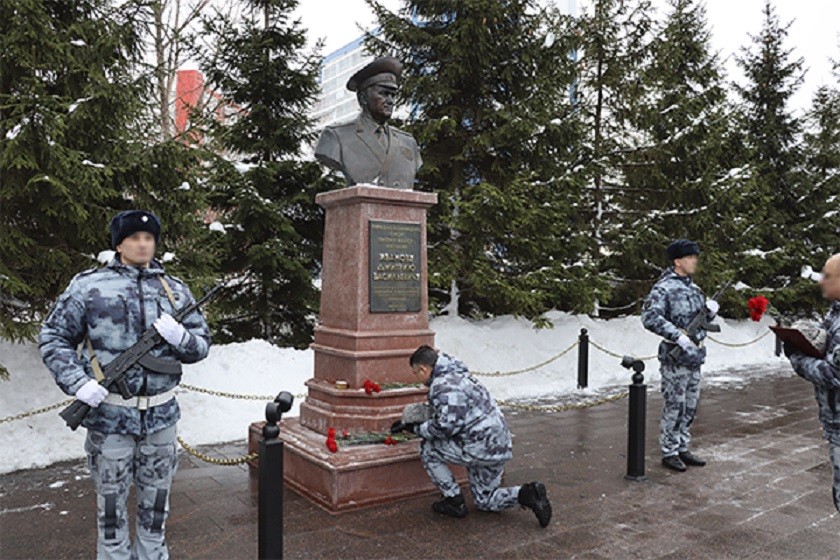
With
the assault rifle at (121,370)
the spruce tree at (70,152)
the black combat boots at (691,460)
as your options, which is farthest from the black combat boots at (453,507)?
the spruce tree at (70,152)

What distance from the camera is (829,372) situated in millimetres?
3744

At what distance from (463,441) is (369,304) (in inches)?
66.0

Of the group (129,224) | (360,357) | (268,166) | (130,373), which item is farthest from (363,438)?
(268,166)

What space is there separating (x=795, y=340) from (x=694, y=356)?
224 centimetres

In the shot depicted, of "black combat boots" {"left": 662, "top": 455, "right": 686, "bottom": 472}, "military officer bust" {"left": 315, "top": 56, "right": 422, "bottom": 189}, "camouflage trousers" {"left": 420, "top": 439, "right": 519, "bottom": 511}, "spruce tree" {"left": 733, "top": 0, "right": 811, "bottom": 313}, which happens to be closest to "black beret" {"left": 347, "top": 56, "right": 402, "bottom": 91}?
"military officer bust" {"left": 315, "top": 56, "right": 422, "bottom": 189}

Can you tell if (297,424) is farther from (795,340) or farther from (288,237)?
(288,237)

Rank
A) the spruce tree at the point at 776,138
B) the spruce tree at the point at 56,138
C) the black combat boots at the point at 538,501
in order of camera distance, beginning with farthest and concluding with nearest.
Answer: the spruce tree at the point at 776,138 → the spruce tree at the point at 56,138 → the black combat boots at the point at 538,501

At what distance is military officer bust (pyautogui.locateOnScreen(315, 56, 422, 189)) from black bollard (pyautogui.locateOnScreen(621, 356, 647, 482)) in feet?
9.42

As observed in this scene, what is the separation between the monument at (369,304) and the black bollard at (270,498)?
4.62 ft

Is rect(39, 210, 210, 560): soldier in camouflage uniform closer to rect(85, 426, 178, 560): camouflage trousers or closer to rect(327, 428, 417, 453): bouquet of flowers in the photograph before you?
rect(85, 426, 178, 560): camouflage trousers

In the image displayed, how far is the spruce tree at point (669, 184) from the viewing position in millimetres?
14828

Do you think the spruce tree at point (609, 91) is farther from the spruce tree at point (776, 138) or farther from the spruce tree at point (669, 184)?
the spruce tree at point (776, 138)

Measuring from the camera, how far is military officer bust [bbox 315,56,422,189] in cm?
620

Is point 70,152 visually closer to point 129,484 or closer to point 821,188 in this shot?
point 129,484
